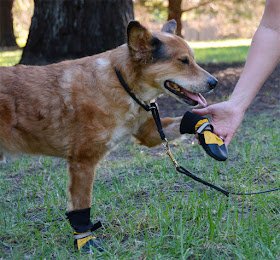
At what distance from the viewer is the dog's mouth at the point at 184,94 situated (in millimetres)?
2959

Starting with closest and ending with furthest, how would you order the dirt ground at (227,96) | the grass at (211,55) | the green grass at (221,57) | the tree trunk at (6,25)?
the dirt ground at (227,96) → the grass at (211,55) → the green grass at (221,57) → the tree trunk at (6,25)

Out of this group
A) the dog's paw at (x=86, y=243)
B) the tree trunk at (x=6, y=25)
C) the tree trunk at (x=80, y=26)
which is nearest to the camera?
the dog's paw at (x=86, y=243)

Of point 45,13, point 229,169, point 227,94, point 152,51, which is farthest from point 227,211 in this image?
point 45,13

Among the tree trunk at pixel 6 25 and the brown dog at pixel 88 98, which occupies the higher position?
the brown dog at pixel 88 98

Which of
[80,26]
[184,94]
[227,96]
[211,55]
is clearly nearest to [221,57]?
[211,55]

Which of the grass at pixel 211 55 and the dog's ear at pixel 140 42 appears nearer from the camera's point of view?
the dog's ear at pixel 140 42

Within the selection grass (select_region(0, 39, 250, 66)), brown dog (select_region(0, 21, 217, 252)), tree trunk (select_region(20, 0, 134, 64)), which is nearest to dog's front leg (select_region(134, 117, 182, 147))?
brown dog (select_region(0, 21, 217, 252))

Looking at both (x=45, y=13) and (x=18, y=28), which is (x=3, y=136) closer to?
(x=45, y=13)

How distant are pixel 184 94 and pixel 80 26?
4.06 metres

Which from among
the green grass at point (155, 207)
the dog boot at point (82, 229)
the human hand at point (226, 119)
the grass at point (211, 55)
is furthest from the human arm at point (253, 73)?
the grass at point (211, 55)

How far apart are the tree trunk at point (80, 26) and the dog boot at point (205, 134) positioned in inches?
153

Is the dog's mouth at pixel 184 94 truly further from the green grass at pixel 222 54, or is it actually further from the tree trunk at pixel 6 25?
the tree trunk at pixel 6 25

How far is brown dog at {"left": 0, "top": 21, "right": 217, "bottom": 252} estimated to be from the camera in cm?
270

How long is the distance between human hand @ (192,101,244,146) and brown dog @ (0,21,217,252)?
0.15 m
